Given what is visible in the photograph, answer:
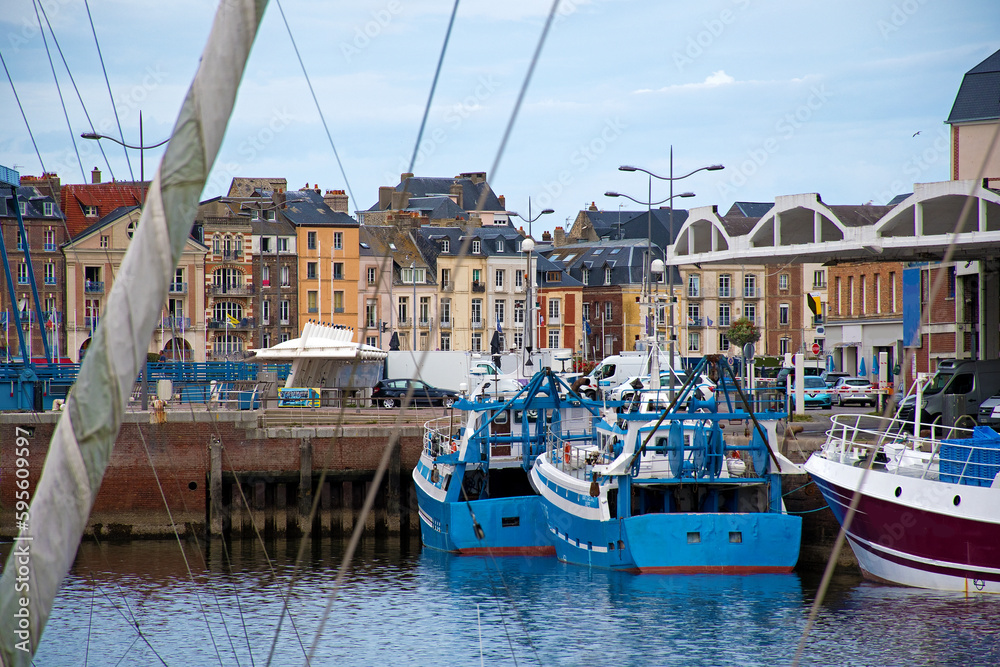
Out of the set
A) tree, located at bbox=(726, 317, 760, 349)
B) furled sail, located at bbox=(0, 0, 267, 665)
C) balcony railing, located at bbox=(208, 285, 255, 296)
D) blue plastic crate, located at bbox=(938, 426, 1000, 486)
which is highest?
balcony railing, located at bbox=(208, 285, 255, 296)

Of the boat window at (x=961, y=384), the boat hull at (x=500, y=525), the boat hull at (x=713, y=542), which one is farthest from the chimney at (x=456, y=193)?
the boat hull at (x=713, y=542)

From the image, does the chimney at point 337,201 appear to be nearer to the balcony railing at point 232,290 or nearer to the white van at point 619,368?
the balcony railing at point 232,290

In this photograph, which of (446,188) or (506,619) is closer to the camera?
(506,619)

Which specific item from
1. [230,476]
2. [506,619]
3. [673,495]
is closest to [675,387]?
[673,495]

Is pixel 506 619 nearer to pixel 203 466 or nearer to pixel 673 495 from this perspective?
pixel 673 495

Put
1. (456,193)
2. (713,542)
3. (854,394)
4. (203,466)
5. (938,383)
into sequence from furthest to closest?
(456,193)
(854,394)
(938,383)
(203,466)
(713,542)

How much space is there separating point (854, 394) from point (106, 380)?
4738cm

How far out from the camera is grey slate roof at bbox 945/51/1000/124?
36094 mm

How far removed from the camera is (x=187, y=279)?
76438 mm

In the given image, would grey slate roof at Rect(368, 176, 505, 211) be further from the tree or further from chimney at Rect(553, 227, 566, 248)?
the tree

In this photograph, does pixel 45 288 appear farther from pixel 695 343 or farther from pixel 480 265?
pixel 695 343

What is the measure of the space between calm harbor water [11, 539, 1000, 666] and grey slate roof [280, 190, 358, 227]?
55.2 meters

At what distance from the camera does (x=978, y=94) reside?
36.7m

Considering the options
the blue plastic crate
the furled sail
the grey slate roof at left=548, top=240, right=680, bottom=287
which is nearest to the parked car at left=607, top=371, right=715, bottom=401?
the blue plastic crate
